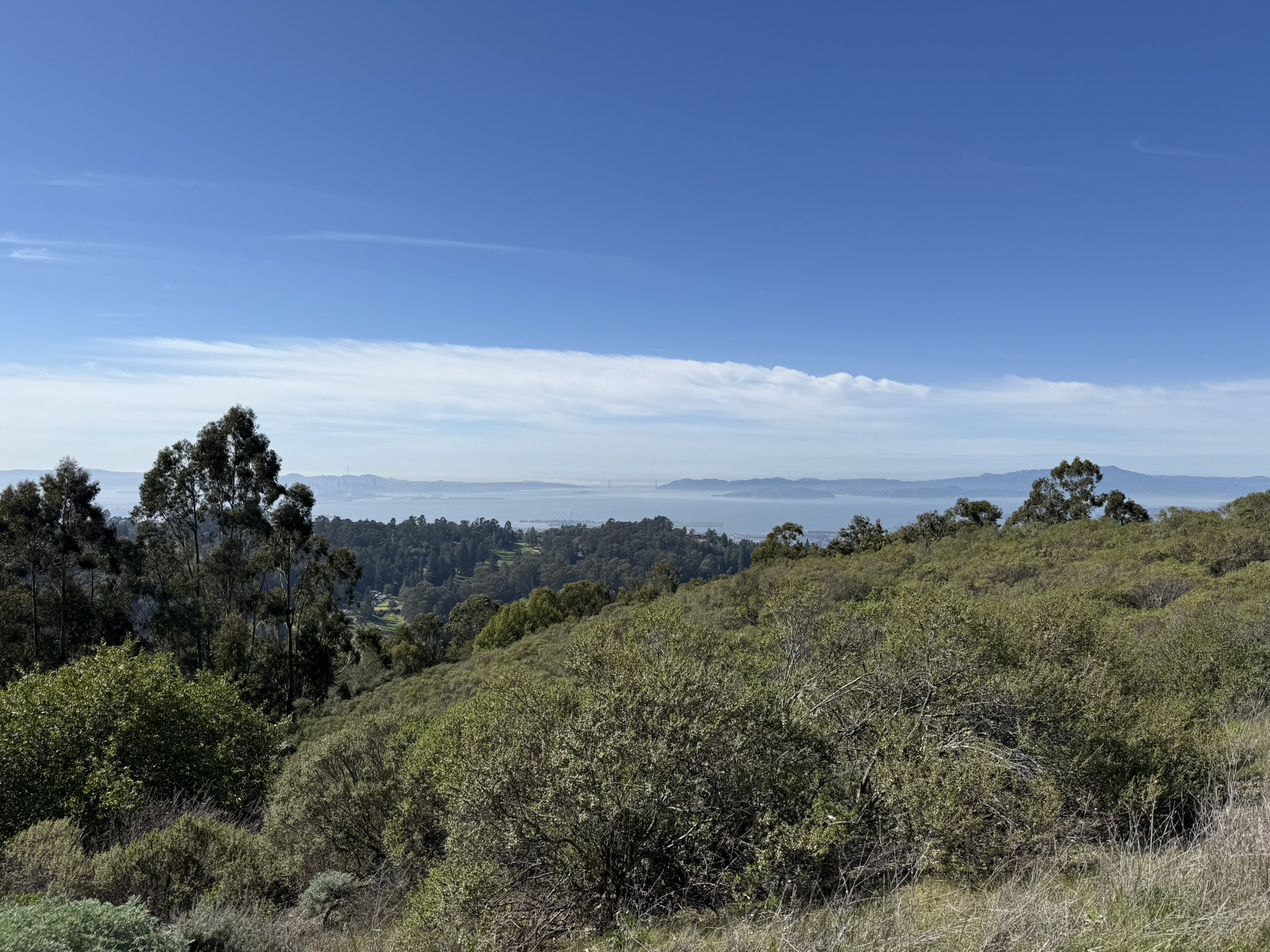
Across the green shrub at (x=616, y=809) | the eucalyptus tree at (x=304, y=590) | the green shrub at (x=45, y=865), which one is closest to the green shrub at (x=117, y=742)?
the green shrub at (x=45, y=865)

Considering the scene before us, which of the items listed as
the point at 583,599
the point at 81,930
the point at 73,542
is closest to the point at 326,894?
the point at 81,930

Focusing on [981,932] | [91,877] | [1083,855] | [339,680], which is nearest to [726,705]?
[981,932]

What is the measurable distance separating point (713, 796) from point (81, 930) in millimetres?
5430

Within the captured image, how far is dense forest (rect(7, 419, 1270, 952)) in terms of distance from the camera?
18.3 ft

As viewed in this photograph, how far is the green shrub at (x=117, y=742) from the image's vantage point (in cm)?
1060

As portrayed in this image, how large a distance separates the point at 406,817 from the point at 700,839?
559 centimetres

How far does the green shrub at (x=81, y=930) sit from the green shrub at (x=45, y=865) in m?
1.75

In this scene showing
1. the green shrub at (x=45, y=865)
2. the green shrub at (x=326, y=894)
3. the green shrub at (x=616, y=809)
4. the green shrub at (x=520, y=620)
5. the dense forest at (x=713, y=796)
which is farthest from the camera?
the green shrub at (x=520, y=620)

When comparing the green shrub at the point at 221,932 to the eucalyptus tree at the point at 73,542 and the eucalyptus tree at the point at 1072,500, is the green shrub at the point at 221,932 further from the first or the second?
the eucalyptus tree at the point at 1072,500

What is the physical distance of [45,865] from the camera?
26.3 ft

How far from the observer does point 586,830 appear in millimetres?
6262

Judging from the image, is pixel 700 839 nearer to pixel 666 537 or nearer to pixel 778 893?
pixel 778 893

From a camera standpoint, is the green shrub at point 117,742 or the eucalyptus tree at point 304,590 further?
the eucalyptus tree at point 304,590

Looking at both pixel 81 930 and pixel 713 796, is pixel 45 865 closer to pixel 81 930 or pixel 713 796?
pixel 81 930
